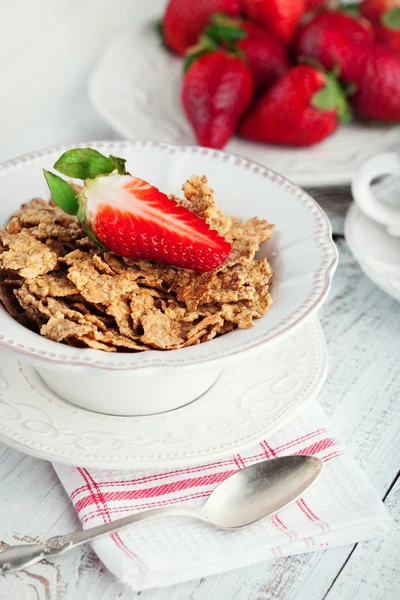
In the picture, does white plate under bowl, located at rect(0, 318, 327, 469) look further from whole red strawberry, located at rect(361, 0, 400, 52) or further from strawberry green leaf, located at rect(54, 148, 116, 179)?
whole red strawberry, located at rect(361, 0, 400, 52)

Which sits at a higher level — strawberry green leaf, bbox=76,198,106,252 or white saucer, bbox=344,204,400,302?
strawberry green leaf, bbox=76,198,106,252

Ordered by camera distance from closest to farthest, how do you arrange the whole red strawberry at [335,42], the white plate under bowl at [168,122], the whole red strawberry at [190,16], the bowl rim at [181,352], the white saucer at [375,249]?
1. the bowl rim at [181,352]
2. the white saucer at [375,249]
3. the white plate under bowl at [168,122]
4. the whole red strawberry at [335,42]
5. the whole red strawberry at [190,16]

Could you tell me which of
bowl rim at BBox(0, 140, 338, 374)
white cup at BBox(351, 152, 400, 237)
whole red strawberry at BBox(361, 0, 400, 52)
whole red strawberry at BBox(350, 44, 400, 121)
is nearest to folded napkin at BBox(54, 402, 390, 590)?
bowl rim at BBox(0, 140, 338, 374)

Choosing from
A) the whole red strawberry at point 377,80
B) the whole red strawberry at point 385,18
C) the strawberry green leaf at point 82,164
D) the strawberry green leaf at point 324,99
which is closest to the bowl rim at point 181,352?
the strawberry green leaf at point 82,164

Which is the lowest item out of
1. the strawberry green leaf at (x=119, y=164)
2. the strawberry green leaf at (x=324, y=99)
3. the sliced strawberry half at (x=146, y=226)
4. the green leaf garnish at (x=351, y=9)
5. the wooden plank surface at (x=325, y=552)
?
the wooden plank surface at (x=325, y=552)

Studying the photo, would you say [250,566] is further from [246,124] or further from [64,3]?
[64,3]

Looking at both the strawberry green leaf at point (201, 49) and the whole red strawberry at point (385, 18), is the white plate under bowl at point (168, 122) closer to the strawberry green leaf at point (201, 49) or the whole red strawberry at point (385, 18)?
the strawberry green leaf at point (201, 49)
